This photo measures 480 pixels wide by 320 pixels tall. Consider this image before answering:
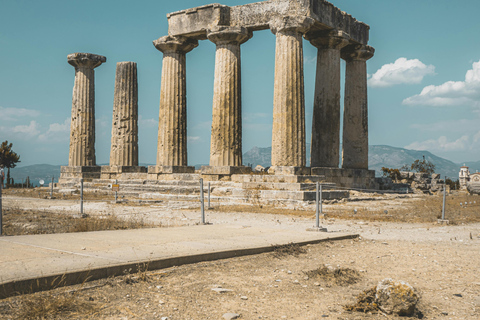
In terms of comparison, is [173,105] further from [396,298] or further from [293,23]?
[396,298]

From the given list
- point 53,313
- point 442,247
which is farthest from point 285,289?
point 442,247

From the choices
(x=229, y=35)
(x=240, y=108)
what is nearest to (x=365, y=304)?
(x=240, y=108)

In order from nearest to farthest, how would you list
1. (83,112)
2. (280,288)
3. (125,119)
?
(280,288)
(125,119)
(83,112)

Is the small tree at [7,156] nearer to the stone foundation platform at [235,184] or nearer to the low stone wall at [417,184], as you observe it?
the stone foundation platform at [235,184]

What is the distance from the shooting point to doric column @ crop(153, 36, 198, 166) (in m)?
26.9

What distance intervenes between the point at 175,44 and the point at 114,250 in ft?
67.5

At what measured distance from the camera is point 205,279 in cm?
631

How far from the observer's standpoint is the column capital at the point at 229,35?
2361 centimetres

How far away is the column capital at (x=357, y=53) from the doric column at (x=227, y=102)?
6798 millimetres

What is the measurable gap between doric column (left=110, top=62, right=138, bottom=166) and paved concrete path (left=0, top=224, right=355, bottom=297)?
802 inches

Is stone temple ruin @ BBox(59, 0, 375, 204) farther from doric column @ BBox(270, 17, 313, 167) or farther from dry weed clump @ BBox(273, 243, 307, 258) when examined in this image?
dry weed clump @ BBox(273, 243, 307, 258)

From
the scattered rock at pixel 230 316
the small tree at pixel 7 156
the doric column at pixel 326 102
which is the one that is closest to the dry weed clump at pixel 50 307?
the scattered rock at pixel 230 316

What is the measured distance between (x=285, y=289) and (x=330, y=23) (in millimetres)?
20435

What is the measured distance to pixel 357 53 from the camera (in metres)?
28.0
